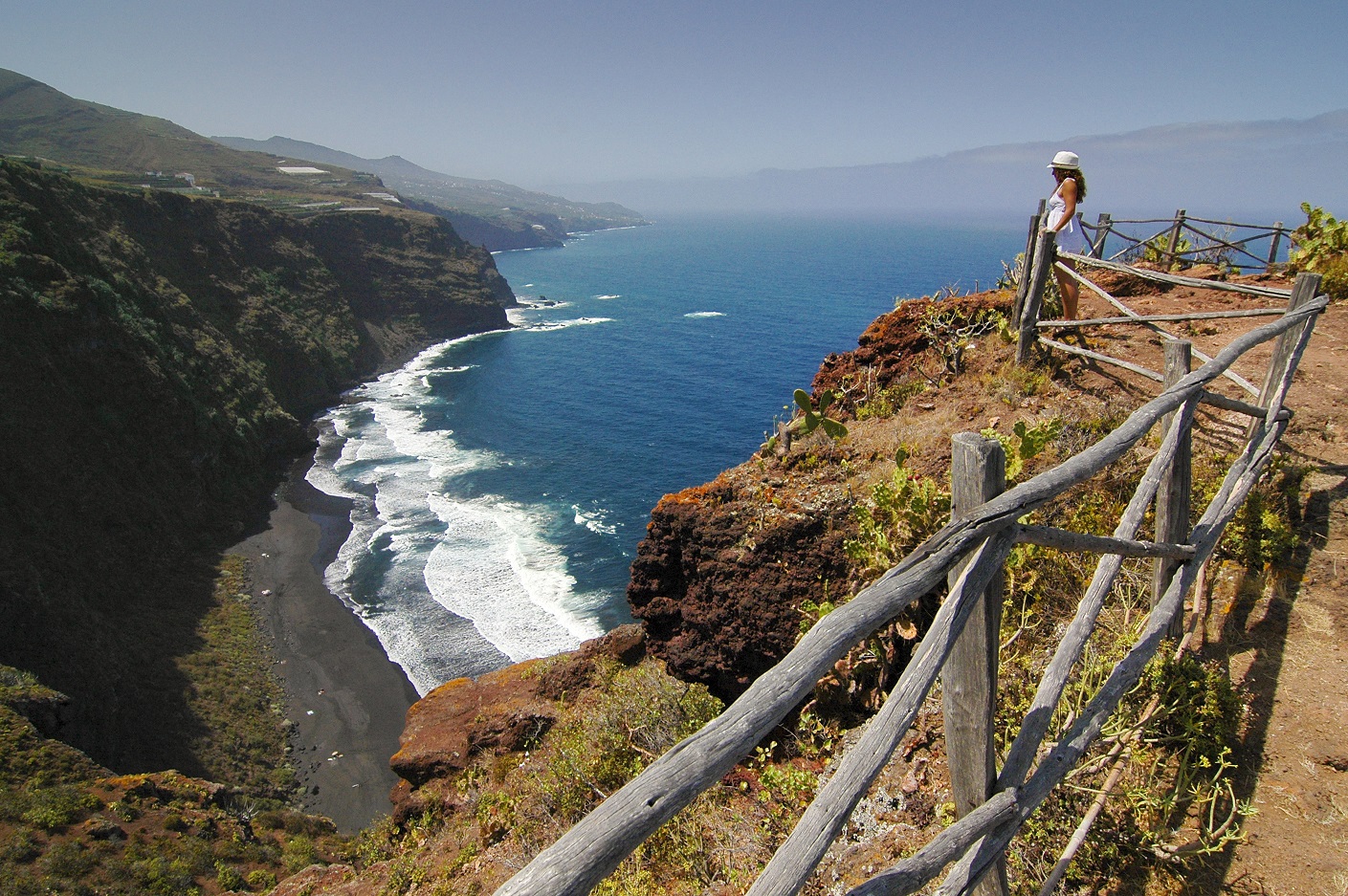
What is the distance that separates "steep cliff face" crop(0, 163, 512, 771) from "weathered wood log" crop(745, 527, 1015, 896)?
85.3 feet

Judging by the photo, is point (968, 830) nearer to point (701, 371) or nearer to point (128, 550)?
point (128, 550)

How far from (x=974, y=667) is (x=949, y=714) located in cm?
21

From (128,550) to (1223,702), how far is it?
119ft

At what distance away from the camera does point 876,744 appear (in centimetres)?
181

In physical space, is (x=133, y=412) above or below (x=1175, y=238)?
below

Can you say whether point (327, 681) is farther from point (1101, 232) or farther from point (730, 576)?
point (1101, 232)

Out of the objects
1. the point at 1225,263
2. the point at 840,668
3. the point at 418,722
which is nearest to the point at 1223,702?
the point at 840,668

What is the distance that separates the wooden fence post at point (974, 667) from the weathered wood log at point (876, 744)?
0.12 metres

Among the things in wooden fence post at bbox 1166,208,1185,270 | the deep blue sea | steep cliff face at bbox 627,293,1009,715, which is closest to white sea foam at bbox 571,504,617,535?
the deep blue sea

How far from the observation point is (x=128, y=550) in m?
28.9

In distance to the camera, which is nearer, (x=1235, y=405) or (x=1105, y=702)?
(x=1105, y=702)

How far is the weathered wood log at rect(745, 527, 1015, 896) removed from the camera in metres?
1.60

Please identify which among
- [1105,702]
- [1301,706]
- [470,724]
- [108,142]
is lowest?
[470,724]

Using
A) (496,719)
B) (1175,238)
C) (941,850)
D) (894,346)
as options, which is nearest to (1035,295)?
(894,346)
